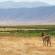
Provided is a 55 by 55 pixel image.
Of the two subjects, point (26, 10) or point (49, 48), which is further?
point (26, 10)

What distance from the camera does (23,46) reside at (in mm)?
1417

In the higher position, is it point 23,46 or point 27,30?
point 27,30

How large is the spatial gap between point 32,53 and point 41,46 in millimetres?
102

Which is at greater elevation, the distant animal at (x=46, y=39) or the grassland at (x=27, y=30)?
the grassland at (x=27, y=30)

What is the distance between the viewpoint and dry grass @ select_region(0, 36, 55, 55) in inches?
53.6

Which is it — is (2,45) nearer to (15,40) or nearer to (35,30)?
(15,40)

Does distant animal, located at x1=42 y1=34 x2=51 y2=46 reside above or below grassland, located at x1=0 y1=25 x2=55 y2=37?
below

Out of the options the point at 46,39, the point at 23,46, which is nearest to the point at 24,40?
the point at 23,46

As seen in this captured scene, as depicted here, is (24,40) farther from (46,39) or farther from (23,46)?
(46,39)

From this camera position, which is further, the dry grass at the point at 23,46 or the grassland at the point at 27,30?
the grassland at the point at 27,30

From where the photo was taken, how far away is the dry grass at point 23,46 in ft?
4.47

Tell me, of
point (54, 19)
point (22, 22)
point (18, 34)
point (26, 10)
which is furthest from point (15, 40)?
point (54, 19)

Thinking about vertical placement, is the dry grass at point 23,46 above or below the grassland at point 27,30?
below

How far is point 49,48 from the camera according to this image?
138 centimetres
